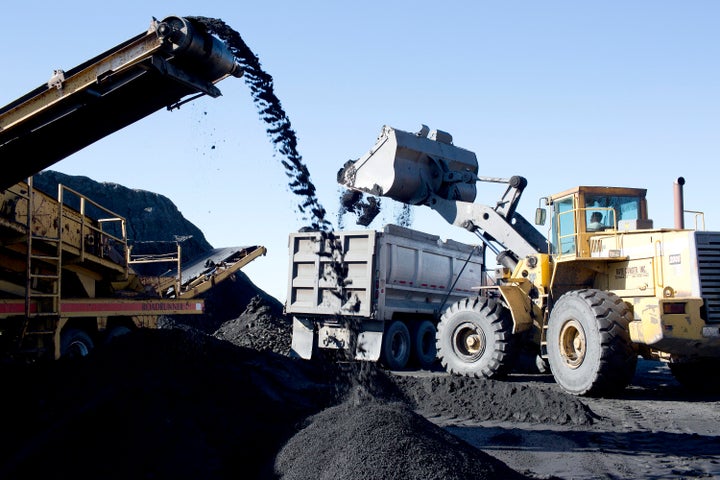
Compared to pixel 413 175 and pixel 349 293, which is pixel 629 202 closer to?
pixel 413 175

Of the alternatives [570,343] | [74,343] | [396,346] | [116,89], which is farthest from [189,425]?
[396,346]

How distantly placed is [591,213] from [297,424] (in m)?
6.20

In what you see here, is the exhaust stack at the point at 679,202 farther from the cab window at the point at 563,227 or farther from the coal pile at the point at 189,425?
the coal pile at the point at 189,425

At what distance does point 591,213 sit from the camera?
10484 mm

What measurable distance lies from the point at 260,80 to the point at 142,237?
2077 cm

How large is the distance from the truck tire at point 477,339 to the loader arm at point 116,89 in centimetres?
608

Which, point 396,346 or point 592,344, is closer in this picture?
point 592,344

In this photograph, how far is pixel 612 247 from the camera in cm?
1005

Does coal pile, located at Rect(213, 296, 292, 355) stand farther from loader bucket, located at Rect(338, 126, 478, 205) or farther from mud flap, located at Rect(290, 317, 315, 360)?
loader bucket, located at Rect(338, 126, 478, 205)

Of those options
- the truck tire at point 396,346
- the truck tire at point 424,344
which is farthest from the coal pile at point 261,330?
the truck tire at point 424,344

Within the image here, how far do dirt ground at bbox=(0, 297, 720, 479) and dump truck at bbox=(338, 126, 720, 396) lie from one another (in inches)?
33.0

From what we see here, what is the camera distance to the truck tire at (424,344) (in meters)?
14.4

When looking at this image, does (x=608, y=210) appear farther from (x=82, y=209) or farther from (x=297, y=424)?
(x=82, y=209)

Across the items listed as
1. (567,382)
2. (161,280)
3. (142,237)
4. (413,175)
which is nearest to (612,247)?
(567,382)
